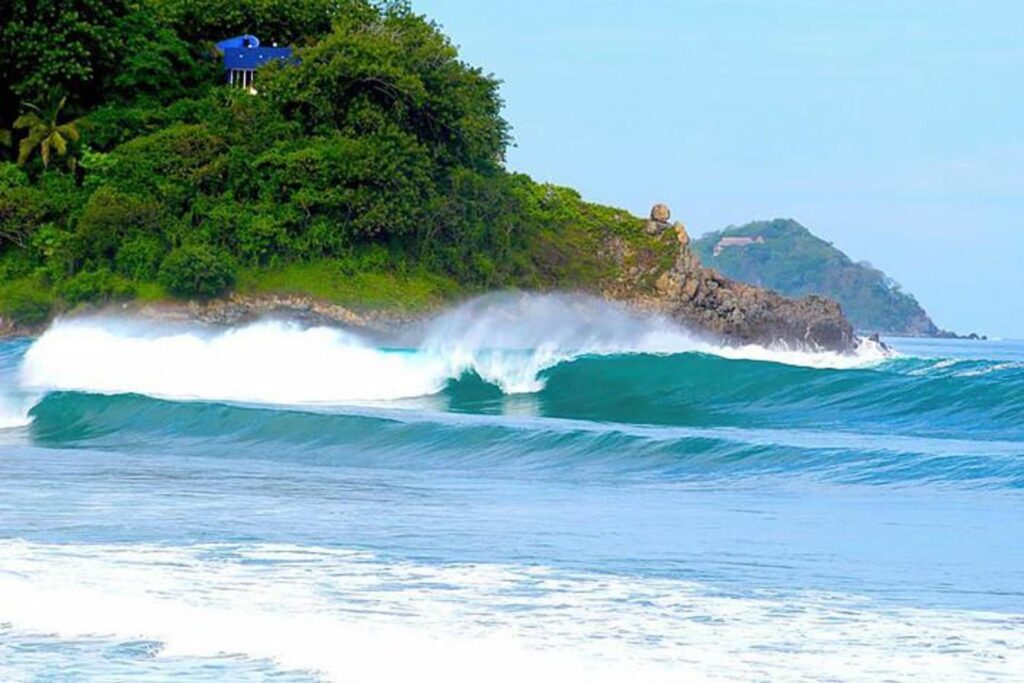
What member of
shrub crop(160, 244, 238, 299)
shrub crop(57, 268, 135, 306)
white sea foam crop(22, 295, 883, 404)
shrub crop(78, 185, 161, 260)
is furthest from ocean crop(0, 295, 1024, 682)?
shrub crop(78, 185, 161, 260)

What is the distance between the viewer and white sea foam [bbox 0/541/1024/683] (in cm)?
754

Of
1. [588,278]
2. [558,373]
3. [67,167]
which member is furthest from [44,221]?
[558,373]

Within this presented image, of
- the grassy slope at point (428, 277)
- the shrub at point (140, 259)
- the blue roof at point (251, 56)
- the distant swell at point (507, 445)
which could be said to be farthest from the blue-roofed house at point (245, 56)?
the distant swell at point (507, 445)

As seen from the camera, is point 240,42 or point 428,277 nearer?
point 428,277

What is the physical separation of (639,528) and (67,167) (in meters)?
42.6

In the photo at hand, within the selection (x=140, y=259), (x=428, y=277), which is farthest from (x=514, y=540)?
(x=428, y=277)

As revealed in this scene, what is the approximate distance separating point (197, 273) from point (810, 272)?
131 metres

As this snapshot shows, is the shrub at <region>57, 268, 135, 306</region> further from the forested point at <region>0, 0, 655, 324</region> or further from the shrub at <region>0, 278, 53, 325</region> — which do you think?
the shrub at <region>0, 278, 53, 325</region>

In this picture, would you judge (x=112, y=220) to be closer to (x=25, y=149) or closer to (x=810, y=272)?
(x=25, y=149)

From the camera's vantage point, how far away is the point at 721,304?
5384cm

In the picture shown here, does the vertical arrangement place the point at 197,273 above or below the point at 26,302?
above

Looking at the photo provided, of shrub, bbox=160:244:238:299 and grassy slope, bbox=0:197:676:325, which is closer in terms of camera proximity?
shrub, bbox=160:244:238:299

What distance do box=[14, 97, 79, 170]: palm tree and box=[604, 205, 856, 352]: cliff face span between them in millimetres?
16238

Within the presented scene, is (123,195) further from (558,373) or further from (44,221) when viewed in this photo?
(558,373)
